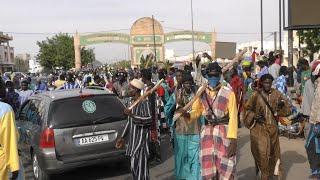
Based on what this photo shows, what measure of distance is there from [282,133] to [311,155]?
424 centimetres

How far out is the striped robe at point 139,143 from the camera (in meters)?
6.53

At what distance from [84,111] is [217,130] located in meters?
2.75

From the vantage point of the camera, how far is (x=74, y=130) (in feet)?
25.5

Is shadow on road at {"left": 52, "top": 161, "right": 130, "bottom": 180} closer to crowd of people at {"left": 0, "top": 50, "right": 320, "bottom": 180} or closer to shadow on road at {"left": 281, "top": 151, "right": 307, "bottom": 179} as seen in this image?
crowd of people at {"left": 0, "top": 50, "right": 320, "bottom": 180}

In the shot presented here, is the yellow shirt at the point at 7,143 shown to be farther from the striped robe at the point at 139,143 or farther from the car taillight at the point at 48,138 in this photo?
the car taillight at the point at 48,138

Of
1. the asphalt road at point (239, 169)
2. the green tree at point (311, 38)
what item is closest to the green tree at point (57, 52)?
the green tree at point (311, 38)

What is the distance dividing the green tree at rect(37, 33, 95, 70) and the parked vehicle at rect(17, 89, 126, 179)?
6093cm

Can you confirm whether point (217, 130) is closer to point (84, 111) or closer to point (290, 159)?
point (84, 111)

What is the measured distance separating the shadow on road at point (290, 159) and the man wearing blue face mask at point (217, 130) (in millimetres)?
2412

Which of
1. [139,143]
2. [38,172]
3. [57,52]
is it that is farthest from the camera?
[57,52]

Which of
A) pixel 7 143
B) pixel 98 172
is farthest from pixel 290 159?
pixel 7 143

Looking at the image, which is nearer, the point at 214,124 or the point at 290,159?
the point at 214,124

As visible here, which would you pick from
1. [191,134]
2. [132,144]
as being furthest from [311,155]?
[132,144]

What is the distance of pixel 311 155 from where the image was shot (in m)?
7.07
